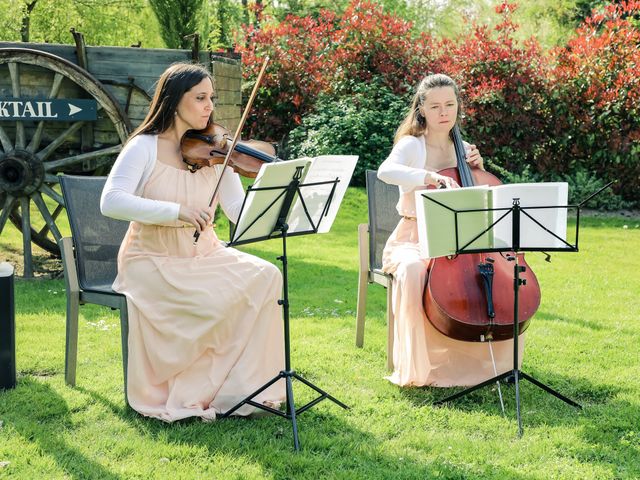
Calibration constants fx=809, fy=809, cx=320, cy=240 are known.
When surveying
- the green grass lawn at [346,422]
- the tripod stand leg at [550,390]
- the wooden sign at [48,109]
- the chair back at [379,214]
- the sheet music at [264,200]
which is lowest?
the green grass lawn at [346,422]

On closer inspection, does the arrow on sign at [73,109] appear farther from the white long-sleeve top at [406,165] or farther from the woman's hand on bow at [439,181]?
the woman's hand on bow at [439,181]

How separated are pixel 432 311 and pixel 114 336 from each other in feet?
7.22

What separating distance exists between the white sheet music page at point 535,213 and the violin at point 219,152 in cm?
108

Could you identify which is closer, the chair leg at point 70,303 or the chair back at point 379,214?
the chair leg at point 70,303

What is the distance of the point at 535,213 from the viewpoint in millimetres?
3441

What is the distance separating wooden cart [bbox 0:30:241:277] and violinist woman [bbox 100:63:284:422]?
2274 millimetres

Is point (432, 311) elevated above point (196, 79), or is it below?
below

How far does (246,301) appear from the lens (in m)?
3.77

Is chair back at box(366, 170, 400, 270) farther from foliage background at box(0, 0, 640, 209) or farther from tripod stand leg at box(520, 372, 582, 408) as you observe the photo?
foliage background at box(0, 0, 640, 209)

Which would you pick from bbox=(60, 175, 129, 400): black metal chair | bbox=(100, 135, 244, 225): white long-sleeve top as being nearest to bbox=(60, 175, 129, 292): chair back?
bbox=(60, 175, 129, 400): black metal chair

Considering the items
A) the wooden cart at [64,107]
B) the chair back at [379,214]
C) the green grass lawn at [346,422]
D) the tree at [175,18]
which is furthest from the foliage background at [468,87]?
the green grass lawn at [346,422]

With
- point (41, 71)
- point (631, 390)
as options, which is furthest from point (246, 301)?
point (41, 71)

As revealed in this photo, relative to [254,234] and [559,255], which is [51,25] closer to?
[559,255]

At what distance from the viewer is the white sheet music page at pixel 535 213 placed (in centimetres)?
338
